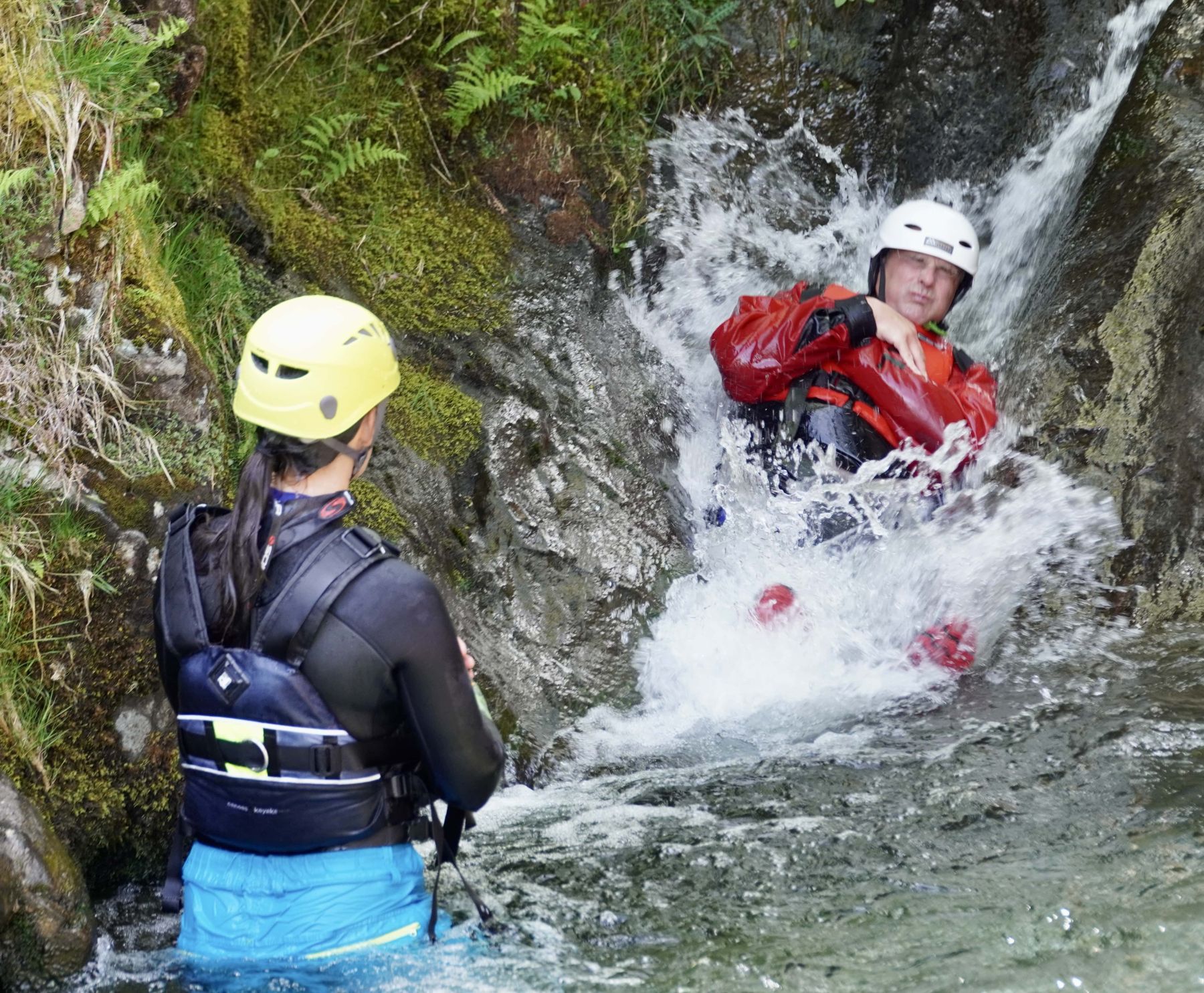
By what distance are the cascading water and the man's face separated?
1.92 ft

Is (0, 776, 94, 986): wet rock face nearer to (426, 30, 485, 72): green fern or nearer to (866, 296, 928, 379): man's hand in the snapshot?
(426, 30, 485, 72): green fern

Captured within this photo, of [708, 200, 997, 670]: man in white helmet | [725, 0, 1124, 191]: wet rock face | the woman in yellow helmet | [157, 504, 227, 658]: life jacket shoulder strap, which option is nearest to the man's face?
[708, 200, 997, 670]: man in white helmet

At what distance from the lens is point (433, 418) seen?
5387mm

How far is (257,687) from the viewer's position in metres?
2.69

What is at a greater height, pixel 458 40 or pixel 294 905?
pixel 458 40

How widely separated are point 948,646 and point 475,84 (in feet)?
11.8

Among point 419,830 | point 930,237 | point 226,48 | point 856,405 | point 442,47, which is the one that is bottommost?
point 419,830

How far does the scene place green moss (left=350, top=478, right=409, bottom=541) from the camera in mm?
4859

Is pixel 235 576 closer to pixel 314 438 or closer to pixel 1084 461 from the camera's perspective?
pixel 314 438

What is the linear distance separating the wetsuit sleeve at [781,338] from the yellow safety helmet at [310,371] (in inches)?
124

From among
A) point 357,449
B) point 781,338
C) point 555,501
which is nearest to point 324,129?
point 555,501

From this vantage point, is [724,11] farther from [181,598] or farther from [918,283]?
[181,598]

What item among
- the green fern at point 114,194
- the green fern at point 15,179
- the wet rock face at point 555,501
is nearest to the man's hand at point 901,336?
the wet rock face at point 555,501

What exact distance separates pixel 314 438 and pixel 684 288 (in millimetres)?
4000
